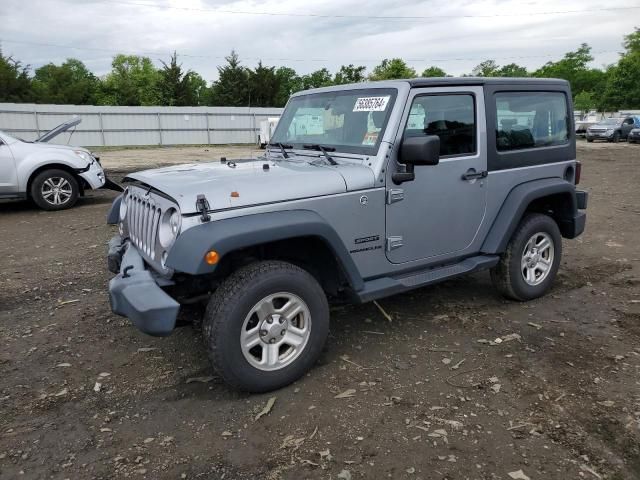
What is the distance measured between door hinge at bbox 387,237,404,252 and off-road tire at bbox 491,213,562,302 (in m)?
1.27

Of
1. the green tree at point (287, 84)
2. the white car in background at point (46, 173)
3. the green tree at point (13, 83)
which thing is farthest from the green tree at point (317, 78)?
the white car in background at point (46, 173)

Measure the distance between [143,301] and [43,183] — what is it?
7658mm

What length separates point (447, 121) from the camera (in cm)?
404

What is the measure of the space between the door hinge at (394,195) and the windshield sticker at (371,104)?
59 cm

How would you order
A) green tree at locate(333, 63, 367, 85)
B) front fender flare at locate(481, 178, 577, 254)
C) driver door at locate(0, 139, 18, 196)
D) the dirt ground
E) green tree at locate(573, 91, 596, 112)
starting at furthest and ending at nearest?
green tree at locate(573, 91, 596, 112) < green tree at locate(333, 63, 367, 85) < driver door at locate(0, 139, 18, 196) < front fender flare at locate(481, 178, 577, 254) < the dirt ground

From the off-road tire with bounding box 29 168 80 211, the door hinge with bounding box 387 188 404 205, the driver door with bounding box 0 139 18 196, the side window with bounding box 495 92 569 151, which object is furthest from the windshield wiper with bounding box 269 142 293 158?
the driver door with bounding box 0 139 18 196

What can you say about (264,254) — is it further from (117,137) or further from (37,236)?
(117,137)

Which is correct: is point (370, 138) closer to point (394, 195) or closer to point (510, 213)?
point (394, 195)

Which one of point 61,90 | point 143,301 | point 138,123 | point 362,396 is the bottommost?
point 362,396

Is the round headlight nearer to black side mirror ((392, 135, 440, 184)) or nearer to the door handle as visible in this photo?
black side mirror ((392, 135, 440, 184))

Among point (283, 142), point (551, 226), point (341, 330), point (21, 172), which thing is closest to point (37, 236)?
point (21, 172)

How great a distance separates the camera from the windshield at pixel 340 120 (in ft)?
12.4

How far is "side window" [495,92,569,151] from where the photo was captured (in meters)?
4.39

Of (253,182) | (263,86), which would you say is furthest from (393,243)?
(263,86)
